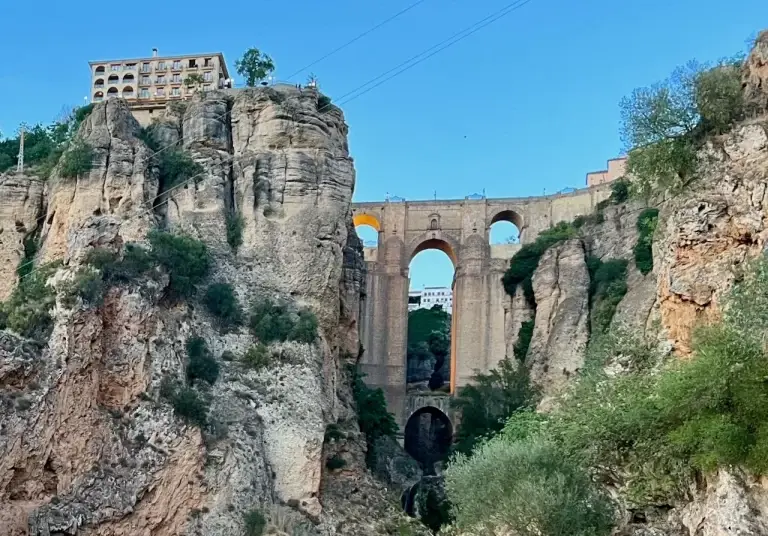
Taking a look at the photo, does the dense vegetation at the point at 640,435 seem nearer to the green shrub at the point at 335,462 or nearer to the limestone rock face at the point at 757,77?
the green shrub at the point at 335,462

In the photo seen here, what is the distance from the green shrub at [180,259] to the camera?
90.7 feet

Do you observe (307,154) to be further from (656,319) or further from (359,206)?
(359,206)

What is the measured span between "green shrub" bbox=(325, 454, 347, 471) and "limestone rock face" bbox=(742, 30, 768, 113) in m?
14.9

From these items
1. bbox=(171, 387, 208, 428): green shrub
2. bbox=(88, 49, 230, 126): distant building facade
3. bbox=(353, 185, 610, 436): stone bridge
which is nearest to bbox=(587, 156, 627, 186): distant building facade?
bbox=(353, 185, 610, 436): stone bridge

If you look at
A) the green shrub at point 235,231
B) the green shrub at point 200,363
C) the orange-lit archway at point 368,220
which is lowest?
the green shrub at point 200,363

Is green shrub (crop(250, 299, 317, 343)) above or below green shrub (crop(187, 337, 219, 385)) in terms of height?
above

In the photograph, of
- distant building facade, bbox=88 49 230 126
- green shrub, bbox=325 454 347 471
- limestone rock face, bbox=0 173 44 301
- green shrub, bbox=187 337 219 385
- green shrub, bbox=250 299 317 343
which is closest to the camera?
green shrub, bbox=187 337 219 385

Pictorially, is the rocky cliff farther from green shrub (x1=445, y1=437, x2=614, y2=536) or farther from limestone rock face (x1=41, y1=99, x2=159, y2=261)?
green shrub (x1=445, y1=437, x2=614, y2=536)

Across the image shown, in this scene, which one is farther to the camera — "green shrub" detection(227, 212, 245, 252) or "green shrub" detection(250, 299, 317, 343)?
"green shrub" detection(227, 212, 245, 252)

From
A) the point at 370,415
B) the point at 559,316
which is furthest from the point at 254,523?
the point at 559,316

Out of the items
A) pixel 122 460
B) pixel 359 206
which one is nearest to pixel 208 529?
pixel 122 460

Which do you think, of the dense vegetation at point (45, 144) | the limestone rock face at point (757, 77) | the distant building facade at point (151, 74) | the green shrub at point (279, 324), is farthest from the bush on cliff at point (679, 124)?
the distant building facade at point (151, 74)

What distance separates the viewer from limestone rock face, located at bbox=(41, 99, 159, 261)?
1192 inches

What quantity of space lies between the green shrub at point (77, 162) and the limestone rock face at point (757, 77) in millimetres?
19792
